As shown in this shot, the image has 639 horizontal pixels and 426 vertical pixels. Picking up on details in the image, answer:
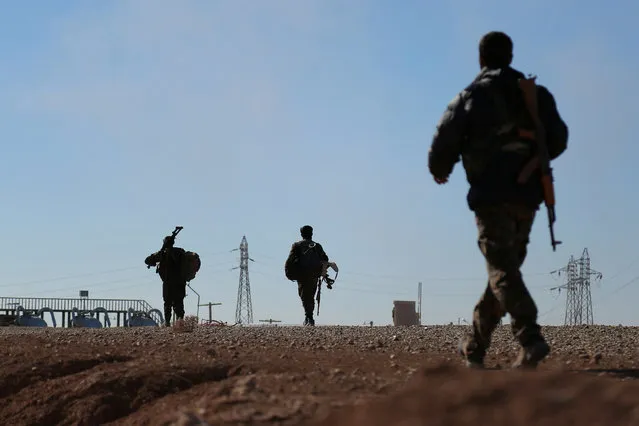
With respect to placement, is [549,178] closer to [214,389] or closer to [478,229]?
[478,229]

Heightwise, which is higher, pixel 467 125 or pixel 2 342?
pixel 467 125

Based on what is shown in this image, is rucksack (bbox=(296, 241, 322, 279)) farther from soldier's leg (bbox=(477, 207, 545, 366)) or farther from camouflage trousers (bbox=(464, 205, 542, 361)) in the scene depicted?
soldier's leg (bbox=(477, 207, 545, 366))

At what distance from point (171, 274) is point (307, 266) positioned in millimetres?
4219

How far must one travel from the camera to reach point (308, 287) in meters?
23.5

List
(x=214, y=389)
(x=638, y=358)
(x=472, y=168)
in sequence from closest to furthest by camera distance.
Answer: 1. (x=214, y=389)
2. (x=472, y=168)
3. (x=638, y=358)

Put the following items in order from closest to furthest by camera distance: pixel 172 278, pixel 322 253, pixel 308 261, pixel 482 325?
1. pixel 482 325
2. pixel 308 261
3. pixel 322 253
4. pixel 172 278

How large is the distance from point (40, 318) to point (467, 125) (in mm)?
39482

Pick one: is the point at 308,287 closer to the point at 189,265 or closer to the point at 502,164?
the point at 189,265

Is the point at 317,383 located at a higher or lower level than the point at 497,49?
lower

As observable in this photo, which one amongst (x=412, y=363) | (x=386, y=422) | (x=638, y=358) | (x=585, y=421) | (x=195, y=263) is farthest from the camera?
(x=195, y=263)

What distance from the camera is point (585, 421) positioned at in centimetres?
482

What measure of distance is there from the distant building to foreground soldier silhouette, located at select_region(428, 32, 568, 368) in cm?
1981

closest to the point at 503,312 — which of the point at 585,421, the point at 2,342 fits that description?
the point at 585,421

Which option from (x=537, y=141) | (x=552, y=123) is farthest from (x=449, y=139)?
(x=552, y=123)
